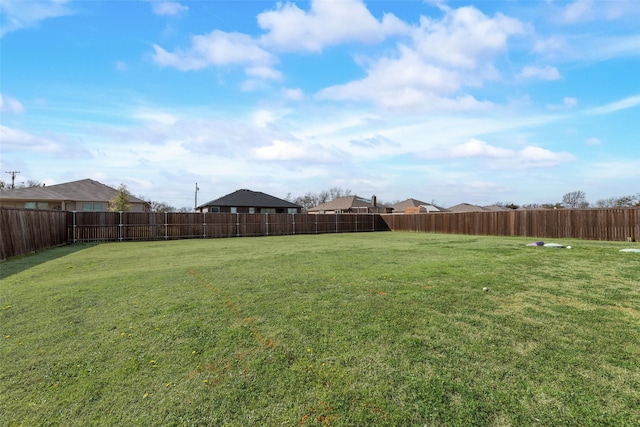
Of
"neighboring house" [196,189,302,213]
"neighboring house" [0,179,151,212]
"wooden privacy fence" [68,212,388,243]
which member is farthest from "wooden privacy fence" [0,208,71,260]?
"neighboring house" [196,189,302,213]

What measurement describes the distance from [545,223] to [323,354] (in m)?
17.5

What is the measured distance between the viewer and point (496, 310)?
11.6 ft

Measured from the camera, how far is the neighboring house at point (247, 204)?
3262cm

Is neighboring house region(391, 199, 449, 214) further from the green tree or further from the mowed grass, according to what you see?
the mowed grass

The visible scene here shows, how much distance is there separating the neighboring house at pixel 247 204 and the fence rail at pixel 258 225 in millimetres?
12674

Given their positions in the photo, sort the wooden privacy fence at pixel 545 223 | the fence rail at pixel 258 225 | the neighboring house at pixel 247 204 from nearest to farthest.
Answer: the fence rail at pixel 258 225
the wooden privacy fence at pixel 545 223
the neighboring house at pixel 247 204

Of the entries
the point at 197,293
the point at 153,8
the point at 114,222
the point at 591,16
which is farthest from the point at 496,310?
the point at 114,222

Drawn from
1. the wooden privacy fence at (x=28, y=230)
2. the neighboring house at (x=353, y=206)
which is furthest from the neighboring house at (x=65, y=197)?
the neighboring house at (x=353, y=206)

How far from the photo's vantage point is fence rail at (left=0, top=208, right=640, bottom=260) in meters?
10.5

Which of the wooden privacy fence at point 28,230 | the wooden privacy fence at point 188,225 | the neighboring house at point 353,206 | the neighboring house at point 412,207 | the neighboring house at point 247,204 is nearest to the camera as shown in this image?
the wooden privacy fence at point 28,230

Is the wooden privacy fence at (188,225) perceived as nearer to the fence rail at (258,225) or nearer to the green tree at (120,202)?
the fence rail at (258,225)

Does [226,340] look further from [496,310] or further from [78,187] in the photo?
[78,187]

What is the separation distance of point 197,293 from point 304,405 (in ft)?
10.4

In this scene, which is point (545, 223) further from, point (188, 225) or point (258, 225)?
point (188, 225)
